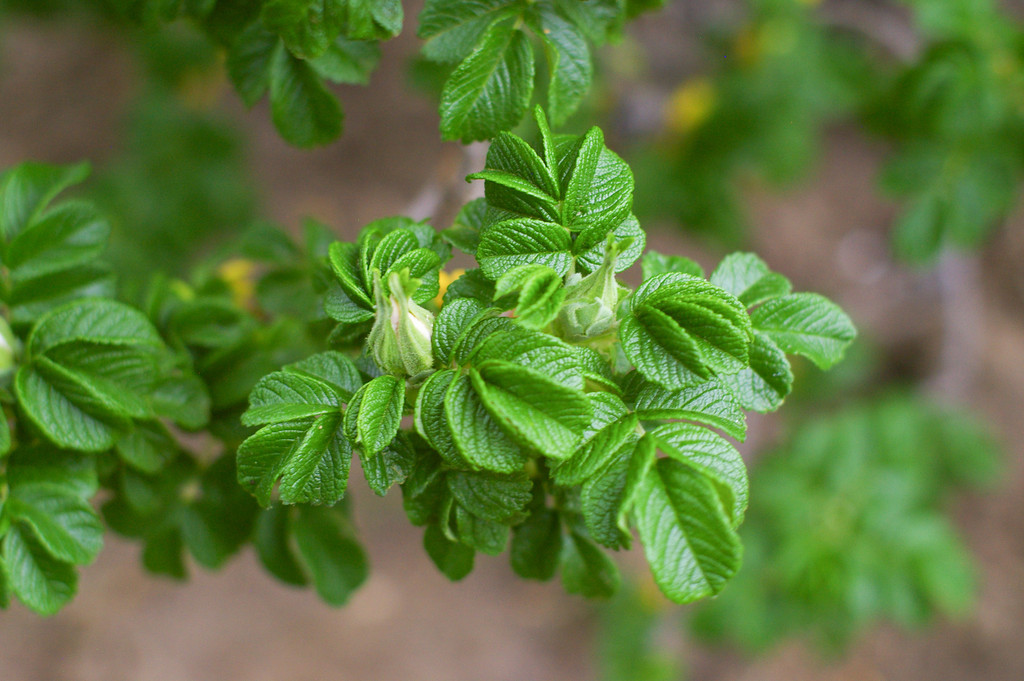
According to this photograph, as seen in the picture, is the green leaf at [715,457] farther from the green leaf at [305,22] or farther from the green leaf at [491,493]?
the green leaf at [305,22]

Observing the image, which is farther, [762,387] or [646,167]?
[646,167]

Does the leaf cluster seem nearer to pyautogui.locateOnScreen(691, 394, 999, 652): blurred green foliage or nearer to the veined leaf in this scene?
the veined leaf

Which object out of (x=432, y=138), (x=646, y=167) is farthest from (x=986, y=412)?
(x=432, y=138)

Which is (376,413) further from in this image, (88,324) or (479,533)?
(88,324)

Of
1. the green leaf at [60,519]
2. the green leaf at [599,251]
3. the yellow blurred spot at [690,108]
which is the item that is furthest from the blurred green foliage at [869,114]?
the green leaf at [60,519]

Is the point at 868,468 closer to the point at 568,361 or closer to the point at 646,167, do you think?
the point at 646,167

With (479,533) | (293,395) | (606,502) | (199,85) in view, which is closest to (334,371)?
(293,395)

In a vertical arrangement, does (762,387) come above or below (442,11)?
below
